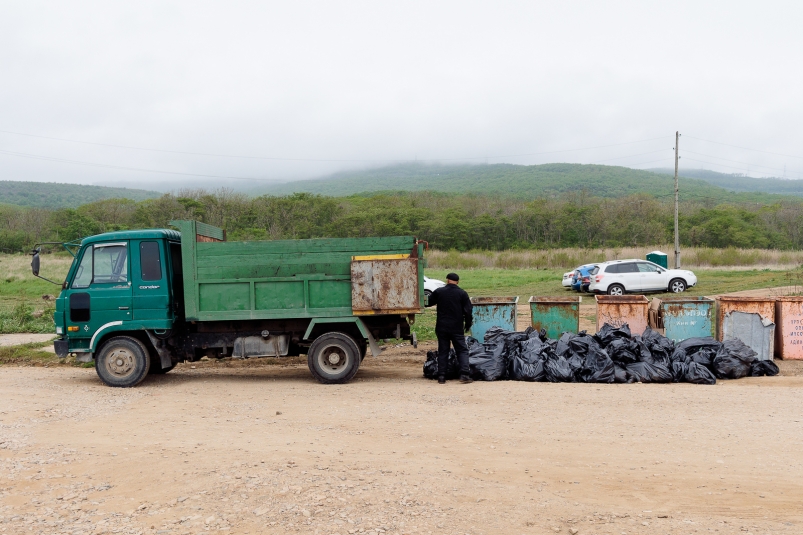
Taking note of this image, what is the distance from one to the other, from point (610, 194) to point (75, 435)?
482 ft

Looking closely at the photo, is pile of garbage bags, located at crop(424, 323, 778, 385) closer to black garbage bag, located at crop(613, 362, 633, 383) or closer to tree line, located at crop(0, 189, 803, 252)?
black garbage bag, located at crop(613, 362, 633, 383)

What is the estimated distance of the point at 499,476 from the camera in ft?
18.3

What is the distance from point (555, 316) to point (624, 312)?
122cm

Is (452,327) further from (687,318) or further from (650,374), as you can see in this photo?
(687,318)

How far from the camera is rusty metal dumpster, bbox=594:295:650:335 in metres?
11.9

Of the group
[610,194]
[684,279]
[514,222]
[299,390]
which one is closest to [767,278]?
[684,279]

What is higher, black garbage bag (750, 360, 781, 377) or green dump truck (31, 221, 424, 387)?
green dump truck (31, 221, 424, 387)

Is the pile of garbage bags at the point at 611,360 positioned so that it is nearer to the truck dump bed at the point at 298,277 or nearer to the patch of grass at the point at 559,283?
the truck dump bed at the point at 298,277

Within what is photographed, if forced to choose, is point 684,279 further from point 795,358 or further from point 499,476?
point 499,476

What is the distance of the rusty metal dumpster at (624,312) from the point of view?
468 inches

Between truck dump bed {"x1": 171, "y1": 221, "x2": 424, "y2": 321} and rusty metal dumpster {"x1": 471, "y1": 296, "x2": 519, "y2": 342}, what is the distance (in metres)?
2.33

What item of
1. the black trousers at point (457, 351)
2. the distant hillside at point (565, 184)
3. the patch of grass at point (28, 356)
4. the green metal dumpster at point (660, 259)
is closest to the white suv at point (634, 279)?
the green metal dumpster at point (660, 259)

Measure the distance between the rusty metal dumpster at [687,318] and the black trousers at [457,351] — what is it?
401 cm

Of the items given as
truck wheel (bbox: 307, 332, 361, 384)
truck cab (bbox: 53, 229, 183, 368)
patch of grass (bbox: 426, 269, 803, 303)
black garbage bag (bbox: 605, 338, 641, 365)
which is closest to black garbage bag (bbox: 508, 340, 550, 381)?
black garbage bag (bbox: 605, 338, 641, 365)
